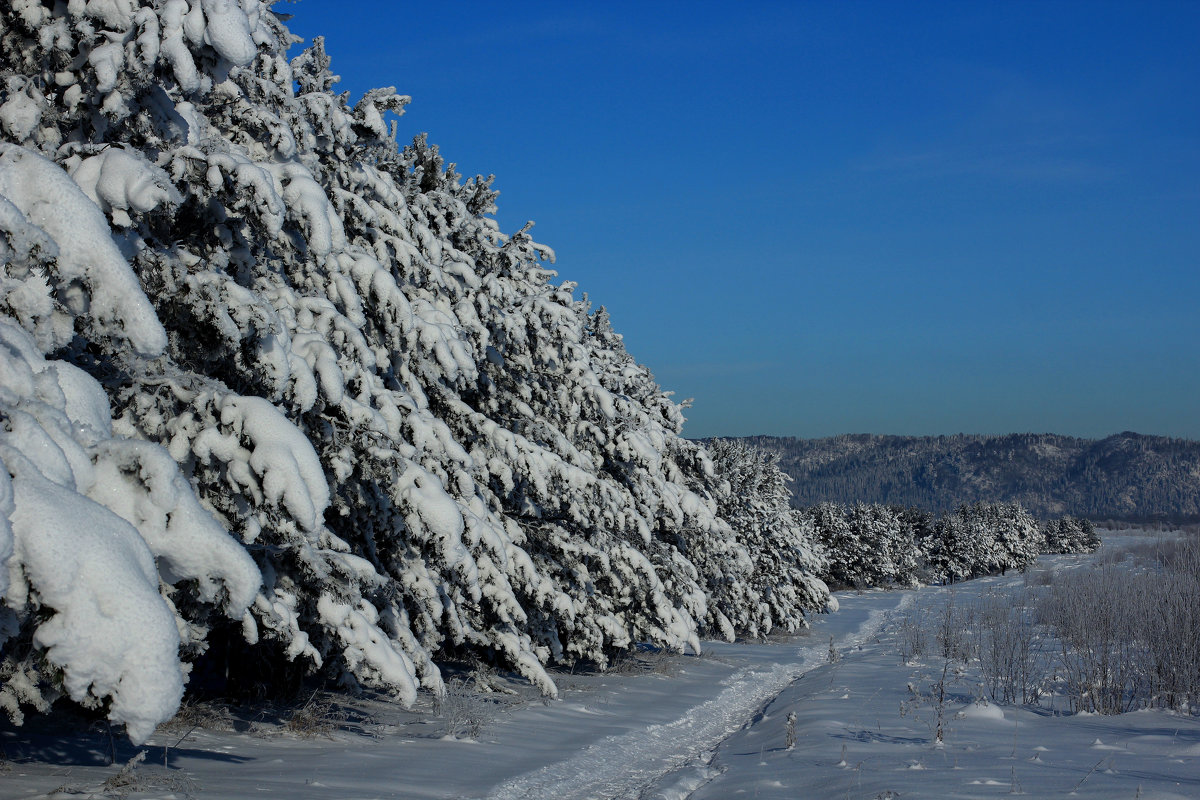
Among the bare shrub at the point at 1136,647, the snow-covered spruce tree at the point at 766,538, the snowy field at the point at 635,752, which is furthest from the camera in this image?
the snow-covered spruce tree at the point at 766,538

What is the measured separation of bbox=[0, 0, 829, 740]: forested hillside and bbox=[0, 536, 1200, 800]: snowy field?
2.25 feet

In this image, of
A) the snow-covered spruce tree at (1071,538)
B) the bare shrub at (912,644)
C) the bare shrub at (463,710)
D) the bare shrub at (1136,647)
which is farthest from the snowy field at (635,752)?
the snow-covered spruce tree at (1071,538)

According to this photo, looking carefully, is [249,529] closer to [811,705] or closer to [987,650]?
[811,705]

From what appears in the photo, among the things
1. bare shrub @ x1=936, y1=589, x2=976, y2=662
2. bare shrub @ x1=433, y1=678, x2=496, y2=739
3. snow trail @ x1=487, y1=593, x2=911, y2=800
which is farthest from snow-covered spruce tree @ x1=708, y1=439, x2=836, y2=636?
bare shrub @ x1=433, y1=678, x2=496, y2=739

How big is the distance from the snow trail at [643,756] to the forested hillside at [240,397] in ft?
4.65

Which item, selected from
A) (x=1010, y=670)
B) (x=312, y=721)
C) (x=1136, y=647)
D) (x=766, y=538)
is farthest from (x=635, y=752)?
(x=766, y=538)

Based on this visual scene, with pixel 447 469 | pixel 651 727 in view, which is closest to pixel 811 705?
pixel 651 727

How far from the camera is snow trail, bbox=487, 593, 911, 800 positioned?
717 centimetres

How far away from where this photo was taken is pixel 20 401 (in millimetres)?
3805

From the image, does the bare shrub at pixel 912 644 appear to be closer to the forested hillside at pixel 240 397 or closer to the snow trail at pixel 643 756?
the snow trail at pixel 643 756

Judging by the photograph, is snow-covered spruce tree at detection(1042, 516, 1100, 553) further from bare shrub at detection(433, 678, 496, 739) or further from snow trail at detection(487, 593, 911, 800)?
bare shrub at detection(433, 678, 496, 739)

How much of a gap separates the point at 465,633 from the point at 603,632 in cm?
438

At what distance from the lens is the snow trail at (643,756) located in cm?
717

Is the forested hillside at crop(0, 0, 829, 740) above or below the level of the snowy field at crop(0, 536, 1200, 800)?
above
